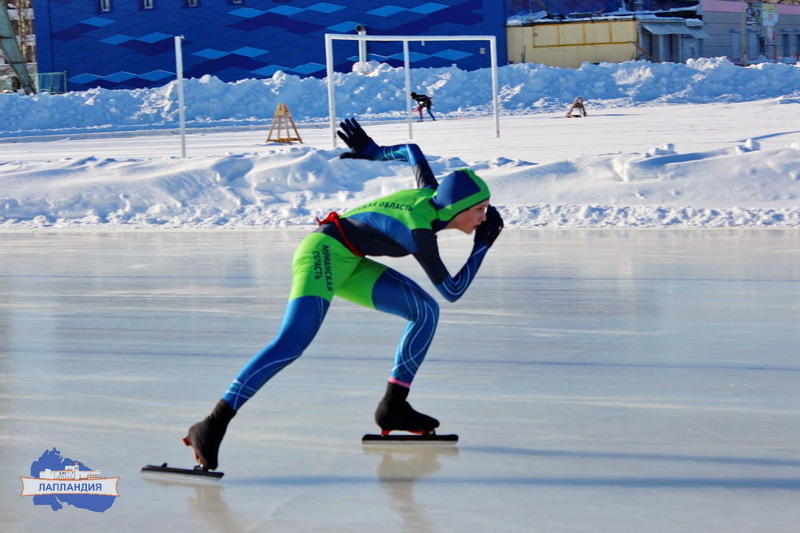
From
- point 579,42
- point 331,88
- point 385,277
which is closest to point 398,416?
point 385,277

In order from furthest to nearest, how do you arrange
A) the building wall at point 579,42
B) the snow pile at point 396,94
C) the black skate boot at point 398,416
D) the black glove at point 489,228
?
the building wall at point 579,42
the snow pile at point 396,94
the black skate boot at point 398,416
the black glove at point 489,228

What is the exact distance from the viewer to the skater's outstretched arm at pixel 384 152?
12.9ft

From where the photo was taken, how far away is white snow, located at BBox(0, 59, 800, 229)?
11.9m

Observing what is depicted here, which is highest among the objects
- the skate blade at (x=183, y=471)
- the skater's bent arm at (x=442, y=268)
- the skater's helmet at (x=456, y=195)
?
the skater's helmet at (x=456, y=195)

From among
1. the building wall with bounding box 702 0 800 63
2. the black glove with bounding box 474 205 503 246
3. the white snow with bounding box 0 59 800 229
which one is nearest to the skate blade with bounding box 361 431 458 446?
the black glove with bounding box 474 205 503 246

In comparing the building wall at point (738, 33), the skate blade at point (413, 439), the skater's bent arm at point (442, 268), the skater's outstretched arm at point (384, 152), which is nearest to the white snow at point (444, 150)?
the skater's outstretched arm at point (384, 152)

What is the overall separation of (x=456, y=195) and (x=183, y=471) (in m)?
1.24

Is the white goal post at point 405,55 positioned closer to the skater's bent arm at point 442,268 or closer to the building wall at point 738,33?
the skater's bent arm at point 442,268

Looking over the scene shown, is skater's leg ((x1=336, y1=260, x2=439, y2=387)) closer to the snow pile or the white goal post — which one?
the white goal post

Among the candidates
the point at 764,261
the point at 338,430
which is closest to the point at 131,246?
the point at 764,261

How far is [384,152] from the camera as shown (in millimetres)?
4043

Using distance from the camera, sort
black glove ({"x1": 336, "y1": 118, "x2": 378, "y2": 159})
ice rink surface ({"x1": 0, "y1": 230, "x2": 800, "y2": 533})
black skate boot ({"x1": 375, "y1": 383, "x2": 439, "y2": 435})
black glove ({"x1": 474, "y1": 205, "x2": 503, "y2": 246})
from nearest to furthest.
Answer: ice rink surface ({"x1": 0, "y1": 230, "x2": 800, "y2": 533})
black glove ({"x1": 474, "y1": 205, "x2": 503, "y2": 246})
black skate boot ({"x1": 375, "y1": 383, "x2": 439, "y2": 435})
black glove ({"x1": 336, "y1": 118, "x2": 378, "y2": 159})

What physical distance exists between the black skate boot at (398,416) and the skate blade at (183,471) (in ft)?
2.07

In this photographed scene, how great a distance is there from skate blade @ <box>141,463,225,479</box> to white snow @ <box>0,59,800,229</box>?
7721 millimetres
